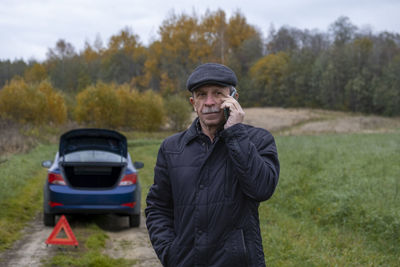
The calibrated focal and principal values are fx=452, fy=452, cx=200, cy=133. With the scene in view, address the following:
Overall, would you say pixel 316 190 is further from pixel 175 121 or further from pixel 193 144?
pixel 175 121

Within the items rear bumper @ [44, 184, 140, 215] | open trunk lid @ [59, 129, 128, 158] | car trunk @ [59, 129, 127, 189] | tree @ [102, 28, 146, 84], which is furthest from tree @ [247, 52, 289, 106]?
rear bumper @ [44, 184, 140, 215]

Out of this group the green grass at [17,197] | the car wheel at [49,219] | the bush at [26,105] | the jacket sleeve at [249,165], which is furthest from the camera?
the bush at [26,105]

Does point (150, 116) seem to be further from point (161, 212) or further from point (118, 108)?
point (161, 212)

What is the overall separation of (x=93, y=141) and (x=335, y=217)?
5085 millimetres

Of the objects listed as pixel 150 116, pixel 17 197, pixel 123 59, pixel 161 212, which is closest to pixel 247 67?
pixel 123 59

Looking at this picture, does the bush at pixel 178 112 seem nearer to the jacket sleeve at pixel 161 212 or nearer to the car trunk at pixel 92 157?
the car trunk at pixel 92 157

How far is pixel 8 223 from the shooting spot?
8.27m

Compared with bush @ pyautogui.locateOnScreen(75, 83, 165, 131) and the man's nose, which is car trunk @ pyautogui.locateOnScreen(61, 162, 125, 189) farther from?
bush @ pyautogui.locateOnScreen(75, 83, 165, 131)

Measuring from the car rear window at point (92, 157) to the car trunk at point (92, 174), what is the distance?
11 cm


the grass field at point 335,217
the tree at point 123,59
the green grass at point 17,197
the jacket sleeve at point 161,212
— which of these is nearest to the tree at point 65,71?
the tree at point 123,59

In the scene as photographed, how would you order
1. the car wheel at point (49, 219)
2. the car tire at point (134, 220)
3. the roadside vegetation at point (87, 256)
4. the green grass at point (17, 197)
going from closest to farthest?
the roadside vegetation at point (87, 256), the green grass at point (17, 197), the car wheel at point (49, 219), the car tire at point (134, 220)

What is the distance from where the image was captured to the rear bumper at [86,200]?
797 cm

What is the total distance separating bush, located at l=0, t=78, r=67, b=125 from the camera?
3853 centimetres

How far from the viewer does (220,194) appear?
2371mm
